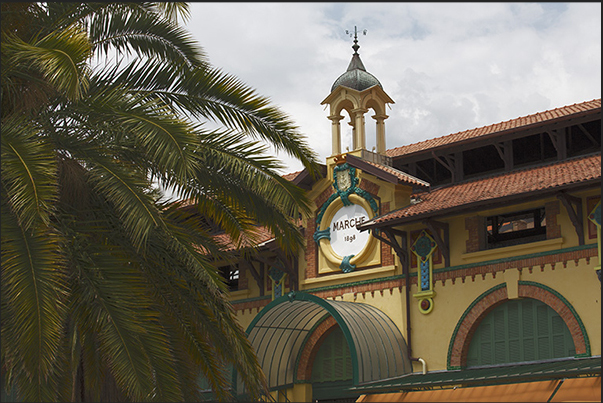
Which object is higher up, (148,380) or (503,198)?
(503,198)

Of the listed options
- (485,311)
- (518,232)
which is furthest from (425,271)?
(518,232)

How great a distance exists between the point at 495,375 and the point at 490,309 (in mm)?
2430

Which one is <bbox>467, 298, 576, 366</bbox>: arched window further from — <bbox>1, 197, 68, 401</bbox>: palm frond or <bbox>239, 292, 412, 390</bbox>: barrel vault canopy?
<bbox>1, 197, 68, 401</bbox>: palm frond

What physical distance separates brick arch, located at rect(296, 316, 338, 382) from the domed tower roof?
619 centimetres

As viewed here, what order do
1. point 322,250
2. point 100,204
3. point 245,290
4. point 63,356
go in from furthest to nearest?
point 245,290 → point 322,250 → point 100,204 → point 63,356

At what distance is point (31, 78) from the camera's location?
10.7 m

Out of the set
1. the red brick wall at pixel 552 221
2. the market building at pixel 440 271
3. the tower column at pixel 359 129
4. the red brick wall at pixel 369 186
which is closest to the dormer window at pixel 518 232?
the market building at pixel 440 271

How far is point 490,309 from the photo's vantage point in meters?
17.5

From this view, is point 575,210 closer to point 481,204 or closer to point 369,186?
point 481,204

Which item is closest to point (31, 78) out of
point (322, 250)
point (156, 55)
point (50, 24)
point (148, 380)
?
point (50, 24)

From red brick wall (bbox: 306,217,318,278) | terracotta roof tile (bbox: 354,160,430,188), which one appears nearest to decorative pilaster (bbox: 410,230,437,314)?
terracotta roof tile (bbox: 354,160,430,188)

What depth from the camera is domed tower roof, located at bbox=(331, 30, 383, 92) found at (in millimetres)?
21031

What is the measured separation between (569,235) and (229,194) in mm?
8141

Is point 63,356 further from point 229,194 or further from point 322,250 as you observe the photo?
point 322,250
